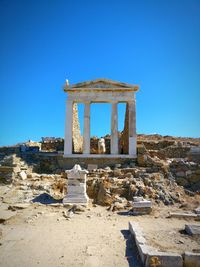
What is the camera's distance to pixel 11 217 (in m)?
8.54

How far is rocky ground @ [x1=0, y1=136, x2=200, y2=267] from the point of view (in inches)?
219

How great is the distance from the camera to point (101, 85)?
1745 centimetres

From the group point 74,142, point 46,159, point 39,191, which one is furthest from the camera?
point 74,142

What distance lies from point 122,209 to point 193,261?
5.52m

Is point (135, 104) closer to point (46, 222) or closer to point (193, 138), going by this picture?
point (46, 222)

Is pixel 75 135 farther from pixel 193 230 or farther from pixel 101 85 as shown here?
pixel 193 230

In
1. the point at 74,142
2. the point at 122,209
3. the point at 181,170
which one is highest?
the point at 74,142

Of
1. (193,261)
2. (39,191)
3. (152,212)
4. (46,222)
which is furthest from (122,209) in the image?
(193,261)

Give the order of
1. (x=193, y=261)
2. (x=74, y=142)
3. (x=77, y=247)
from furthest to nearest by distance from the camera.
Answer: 1. (x=74, y=142)
2. (x=77, y=247)
3. (x=193, y=261)

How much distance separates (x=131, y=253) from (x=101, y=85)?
13.2 metres

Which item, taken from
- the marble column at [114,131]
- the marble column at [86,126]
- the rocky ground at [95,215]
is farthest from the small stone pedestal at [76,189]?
the marble column at [114,131]

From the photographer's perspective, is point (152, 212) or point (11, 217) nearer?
point (11, 217)

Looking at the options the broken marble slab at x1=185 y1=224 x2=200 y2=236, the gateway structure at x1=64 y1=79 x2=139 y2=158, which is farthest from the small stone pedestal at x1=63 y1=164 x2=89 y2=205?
the gateway structure at x1=64 y1=79 x2=139 y2=158

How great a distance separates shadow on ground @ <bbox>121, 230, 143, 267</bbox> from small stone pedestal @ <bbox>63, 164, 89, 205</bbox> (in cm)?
404
